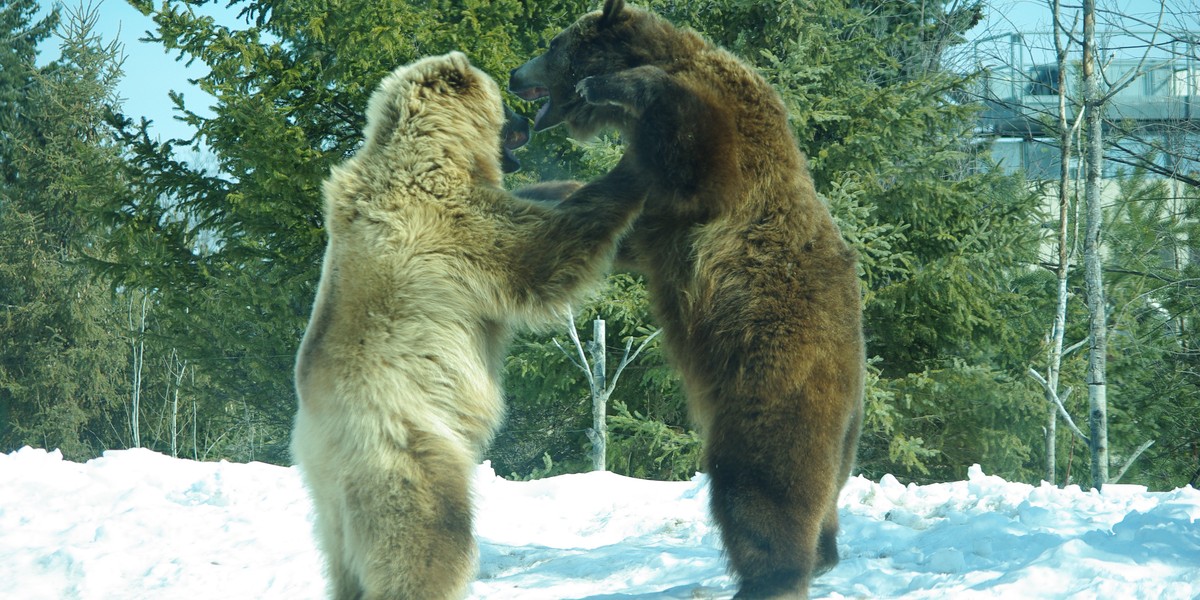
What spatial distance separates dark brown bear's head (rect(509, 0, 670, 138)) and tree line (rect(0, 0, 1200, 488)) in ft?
21.3

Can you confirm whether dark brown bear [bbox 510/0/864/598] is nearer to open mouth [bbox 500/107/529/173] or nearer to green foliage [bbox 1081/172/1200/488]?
open mouth [bbox 500/107/529/173]

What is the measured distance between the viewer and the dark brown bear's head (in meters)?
4.06

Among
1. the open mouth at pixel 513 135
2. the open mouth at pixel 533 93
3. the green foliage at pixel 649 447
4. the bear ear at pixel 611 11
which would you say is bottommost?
the green foliage at pixel 649 447

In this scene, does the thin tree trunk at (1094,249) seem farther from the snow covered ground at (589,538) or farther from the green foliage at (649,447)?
the green foliage at (649,447)

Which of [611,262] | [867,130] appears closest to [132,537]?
[611,262]

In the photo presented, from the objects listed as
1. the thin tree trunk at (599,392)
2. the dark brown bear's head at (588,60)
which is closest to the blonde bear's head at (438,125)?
the dark brown bear's head at (588,60)

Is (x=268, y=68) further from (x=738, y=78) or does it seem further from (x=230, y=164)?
(x=738, y=78)

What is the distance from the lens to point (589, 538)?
6.27 m

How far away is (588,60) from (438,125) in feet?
2.75

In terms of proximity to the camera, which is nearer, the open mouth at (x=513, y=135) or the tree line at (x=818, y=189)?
the open mouth at (x=513, y=135)

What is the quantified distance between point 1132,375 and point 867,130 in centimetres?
618

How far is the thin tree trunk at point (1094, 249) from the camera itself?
939cm

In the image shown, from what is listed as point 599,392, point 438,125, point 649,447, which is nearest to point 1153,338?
point 649,447

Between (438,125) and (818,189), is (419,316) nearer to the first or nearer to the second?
(438,125)
